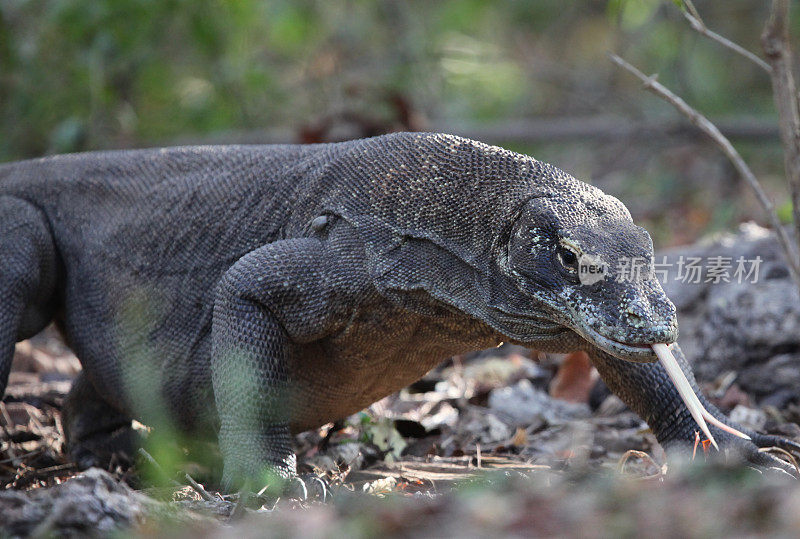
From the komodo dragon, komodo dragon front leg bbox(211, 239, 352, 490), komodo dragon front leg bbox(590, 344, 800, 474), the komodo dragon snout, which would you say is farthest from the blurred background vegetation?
komodo dragon front leg bbox(211, 239, 352, 490)

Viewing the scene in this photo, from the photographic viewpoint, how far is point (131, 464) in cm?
478

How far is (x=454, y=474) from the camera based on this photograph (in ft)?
13.1

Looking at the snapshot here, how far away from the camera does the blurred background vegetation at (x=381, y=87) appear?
8.08 m

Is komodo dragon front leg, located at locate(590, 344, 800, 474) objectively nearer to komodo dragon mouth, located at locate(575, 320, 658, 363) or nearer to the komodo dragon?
the komodo dragon

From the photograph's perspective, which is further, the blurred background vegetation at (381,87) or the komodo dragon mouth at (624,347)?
the blurred background vegetation at (381,87)

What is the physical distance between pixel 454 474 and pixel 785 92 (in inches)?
84.7

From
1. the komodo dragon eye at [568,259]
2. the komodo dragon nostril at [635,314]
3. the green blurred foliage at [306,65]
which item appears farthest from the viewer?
the green blurred foliage at [306,65]

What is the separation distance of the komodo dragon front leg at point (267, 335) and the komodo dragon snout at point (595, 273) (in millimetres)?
789

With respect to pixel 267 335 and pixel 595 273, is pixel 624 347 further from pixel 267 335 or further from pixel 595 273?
pixel 267 335

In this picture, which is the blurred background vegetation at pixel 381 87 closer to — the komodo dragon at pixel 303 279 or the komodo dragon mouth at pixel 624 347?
the komodo dragon at pixel 303 279

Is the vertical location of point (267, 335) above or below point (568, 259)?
below

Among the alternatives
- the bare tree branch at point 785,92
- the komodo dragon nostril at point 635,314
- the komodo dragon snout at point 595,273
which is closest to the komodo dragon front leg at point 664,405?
the komodo dragon snout at point 595,273

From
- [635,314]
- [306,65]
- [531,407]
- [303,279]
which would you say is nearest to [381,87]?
[306,65]

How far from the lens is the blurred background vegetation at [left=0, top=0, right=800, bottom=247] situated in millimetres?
8078
